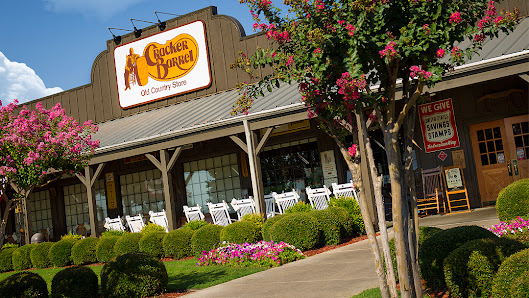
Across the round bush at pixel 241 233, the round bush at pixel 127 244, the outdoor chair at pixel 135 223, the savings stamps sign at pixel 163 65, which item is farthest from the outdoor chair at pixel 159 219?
the savings stamps sign at pixel 163 65

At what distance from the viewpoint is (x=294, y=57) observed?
4.58 metres

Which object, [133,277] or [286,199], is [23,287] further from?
[286,199]

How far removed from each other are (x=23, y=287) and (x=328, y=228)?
5159 millimetres

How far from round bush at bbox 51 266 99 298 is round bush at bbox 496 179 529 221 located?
5906mm

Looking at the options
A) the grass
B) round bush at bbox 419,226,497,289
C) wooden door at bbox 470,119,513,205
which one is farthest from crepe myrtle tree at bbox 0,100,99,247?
wooden door at bbox 470,119,513,205

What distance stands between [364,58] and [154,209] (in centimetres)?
1432

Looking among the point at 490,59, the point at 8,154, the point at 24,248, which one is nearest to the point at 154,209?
the point at 24,248

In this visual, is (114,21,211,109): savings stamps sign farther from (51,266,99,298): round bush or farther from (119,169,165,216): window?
(51,266,99,298): round bush

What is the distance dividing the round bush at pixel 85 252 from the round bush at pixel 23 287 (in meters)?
5.22

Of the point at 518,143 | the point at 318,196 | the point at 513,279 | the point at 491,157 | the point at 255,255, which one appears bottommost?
the point at 255,255

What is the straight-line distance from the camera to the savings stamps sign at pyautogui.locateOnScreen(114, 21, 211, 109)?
17.8m

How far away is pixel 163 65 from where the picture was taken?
18516 millimetres

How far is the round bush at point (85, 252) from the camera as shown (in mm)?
13102

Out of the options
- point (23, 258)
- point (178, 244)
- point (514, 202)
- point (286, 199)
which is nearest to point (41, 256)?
point (23, 258)
